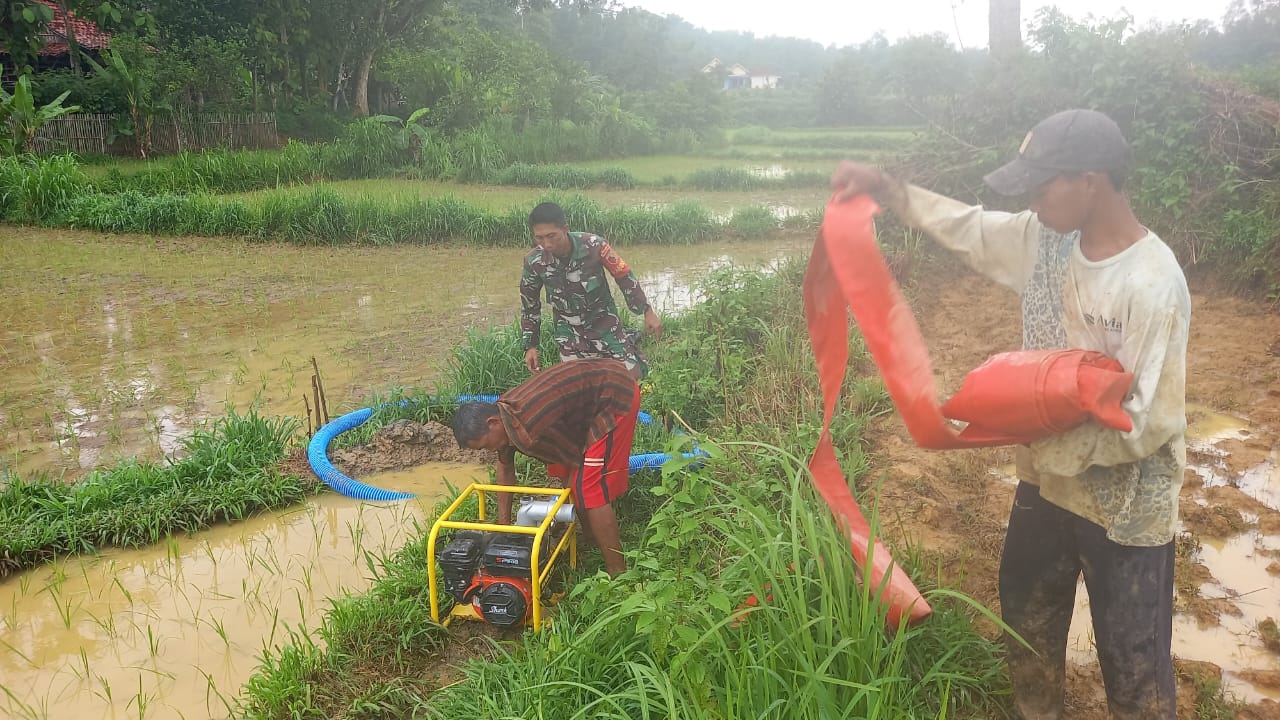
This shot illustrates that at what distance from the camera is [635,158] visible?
23.3 metres

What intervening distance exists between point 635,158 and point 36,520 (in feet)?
66.9

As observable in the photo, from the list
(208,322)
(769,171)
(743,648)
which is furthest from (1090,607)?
(769,171)

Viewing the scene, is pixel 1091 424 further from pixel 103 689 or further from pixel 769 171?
pixel 769 171

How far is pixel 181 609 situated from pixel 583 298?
8.09 feet

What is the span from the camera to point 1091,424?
79.5 inches

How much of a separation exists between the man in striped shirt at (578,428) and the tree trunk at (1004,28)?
7164 mm

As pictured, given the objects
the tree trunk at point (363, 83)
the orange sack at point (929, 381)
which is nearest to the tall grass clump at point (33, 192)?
the tree trunk at point (363, 83)

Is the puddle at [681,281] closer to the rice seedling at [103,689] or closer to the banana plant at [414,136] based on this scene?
the rice seedling at [103,689]

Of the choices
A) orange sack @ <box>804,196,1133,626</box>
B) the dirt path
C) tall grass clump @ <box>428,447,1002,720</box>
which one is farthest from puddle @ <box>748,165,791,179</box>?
orange sack @ <box>804,196,1133,626</box>

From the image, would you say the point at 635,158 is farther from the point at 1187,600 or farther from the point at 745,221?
the point at 1187,600

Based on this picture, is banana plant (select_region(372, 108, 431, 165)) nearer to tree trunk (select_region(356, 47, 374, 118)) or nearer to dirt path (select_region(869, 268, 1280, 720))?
tree trunk (select_region(356, 47, 374, 118))

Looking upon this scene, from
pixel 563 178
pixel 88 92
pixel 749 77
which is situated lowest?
pixel 563 178

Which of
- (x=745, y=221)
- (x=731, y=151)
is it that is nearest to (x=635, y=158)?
(x=731, y=151)

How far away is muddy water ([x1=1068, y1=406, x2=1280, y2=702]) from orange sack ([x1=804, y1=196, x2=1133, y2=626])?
1.25 meters
